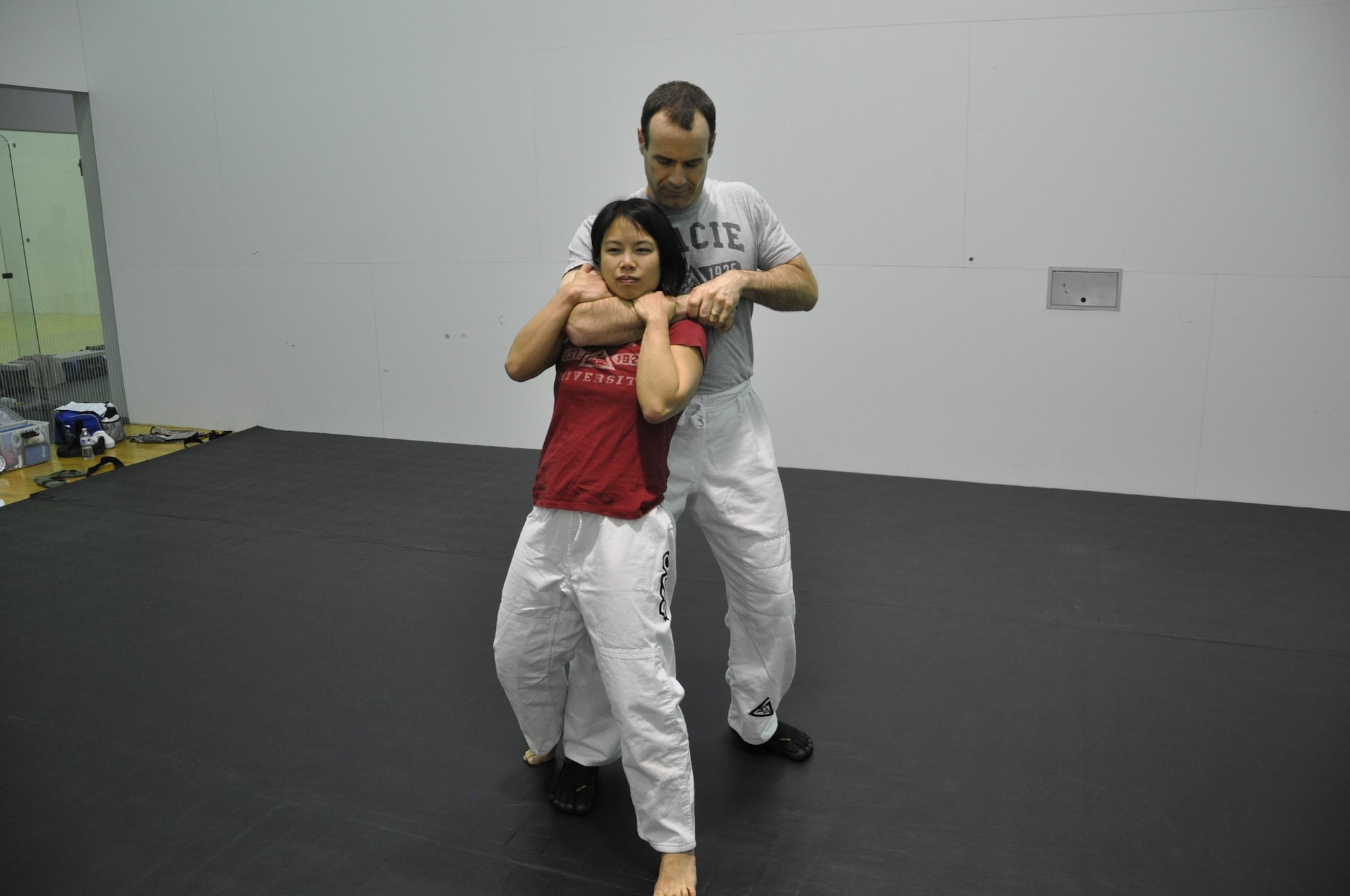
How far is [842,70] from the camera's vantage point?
418 centimetres

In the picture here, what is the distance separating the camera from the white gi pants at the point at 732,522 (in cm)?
204

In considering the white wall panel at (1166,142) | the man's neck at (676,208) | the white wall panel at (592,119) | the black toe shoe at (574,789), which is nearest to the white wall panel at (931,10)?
the white wall panel at (1166,142)

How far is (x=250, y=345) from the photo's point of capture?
5.51 meters

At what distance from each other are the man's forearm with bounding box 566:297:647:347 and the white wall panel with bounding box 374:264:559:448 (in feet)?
9.82

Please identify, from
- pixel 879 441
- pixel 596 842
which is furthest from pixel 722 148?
pixel 596 842

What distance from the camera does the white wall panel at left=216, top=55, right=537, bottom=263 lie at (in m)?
4.75

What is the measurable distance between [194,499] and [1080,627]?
3.38 m

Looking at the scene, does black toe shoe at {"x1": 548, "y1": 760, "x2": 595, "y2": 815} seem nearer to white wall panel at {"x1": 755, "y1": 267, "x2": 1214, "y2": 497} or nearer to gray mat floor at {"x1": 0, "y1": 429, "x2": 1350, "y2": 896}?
gray mat floor at {"x1": 0, "y1": 429, "x2": 1350, "y2": 896}

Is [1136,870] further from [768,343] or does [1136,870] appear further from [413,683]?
[768,343]

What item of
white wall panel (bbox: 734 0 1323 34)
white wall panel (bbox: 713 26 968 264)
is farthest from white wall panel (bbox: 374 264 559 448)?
white wall panel (bbox: 734 0 1323 34)

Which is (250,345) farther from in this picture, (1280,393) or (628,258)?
(1280,393)

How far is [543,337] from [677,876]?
0.96 m

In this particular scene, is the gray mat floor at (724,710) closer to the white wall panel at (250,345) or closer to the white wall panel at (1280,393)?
the white wall panel at (1280,393)

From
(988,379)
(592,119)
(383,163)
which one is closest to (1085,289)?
(988,379)
